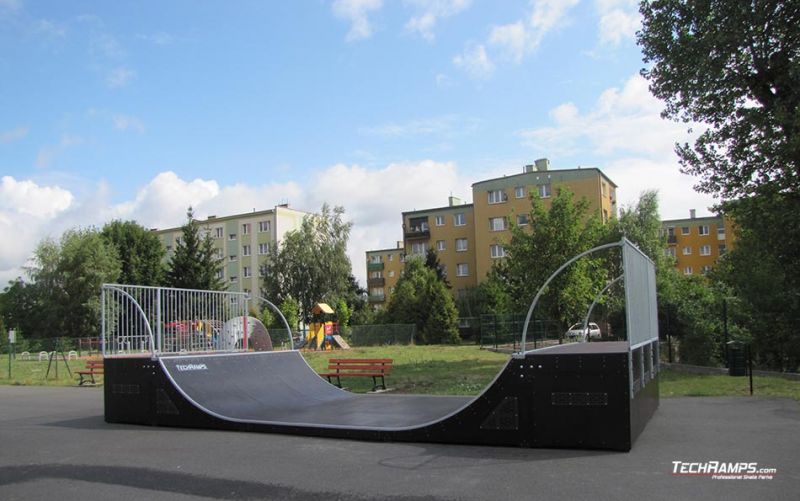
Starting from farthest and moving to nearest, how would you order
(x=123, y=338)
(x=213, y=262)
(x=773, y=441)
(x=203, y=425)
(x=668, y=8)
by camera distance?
(x=213, y=262)
(x=668, y=8)
(x=123, y=338)
(x=203, y=425)
(x=773, y=441)

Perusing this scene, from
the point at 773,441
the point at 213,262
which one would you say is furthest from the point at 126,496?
the point at 213,262

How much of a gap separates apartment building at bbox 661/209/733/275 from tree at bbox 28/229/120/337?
67.5 m

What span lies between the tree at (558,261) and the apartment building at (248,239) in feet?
155

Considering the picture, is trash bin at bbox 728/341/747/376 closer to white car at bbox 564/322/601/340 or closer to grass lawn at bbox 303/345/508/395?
grass lawn at bbox 303/345/508/395

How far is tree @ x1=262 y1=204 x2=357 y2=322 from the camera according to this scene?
200ft

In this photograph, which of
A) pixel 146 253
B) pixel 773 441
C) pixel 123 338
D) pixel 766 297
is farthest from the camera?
pixel 146 253

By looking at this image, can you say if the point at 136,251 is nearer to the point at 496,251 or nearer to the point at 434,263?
the point at 434,263

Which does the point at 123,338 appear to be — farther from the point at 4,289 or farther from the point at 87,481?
the point at 4,289

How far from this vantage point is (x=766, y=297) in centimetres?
2408

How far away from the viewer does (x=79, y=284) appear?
188 ft

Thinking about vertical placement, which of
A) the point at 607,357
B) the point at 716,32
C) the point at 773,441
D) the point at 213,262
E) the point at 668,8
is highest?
the point at 668,8

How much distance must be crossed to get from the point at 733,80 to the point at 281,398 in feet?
52.7

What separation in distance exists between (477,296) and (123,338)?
51800 mm

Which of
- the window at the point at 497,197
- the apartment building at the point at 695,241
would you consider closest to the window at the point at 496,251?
the window at the point at 497,197
